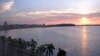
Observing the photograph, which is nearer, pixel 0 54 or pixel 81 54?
pixel 0 54

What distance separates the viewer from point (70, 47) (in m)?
31.9

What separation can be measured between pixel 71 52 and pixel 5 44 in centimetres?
2837

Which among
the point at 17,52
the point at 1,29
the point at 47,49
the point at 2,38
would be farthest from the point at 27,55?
the point at 47,49

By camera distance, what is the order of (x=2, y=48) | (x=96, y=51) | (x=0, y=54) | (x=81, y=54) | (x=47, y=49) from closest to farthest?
(x=0, y=54), (x=2, y=48), (x=47, y=49), (x=81, y=54), (x=96, y=51)

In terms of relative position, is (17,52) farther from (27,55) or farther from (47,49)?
(47,49)

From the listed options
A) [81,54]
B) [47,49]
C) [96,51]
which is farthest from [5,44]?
[96,51]

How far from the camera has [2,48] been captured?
2.08 meters

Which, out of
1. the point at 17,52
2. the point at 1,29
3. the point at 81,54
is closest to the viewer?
the point at 1,29

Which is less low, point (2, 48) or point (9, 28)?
point (9, 28)

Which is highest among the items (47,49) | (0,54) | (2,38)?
(47,49)

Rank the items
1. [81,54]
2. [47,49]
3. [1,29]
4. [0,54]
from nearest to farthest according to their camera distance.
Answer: [1,29], [0,54], [47,49], [81,54]

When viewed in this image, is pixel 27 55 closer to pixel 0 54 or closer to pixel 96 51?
pixel 0 54

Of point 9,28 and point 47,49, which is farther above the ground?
point 47,49

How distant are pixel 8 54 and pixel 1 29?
0.47m
